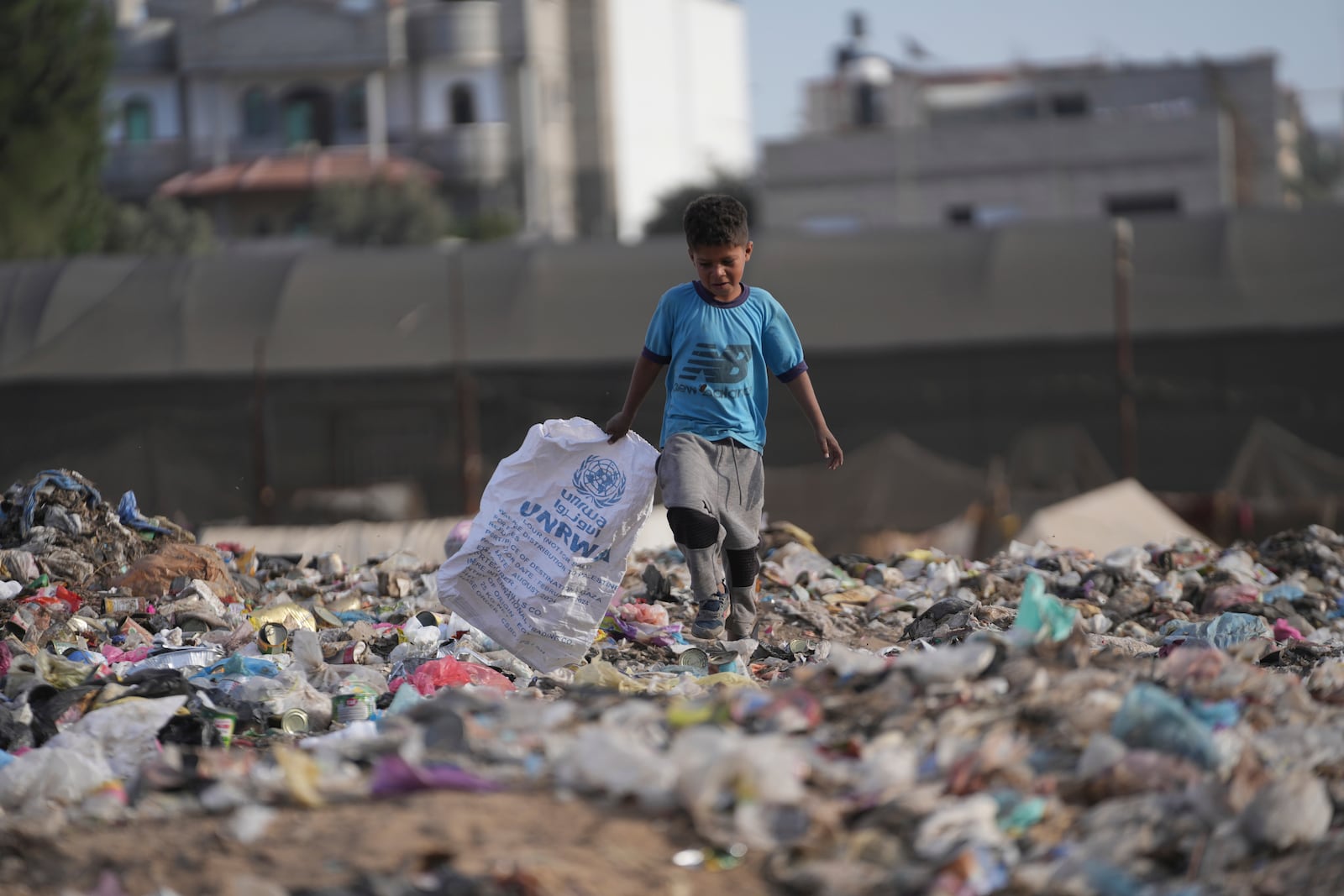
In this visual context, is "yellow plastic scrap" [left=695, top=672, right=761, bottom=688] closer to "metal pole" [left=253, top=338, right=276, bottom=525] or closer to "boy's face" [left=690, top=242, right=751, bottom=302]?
"boy's face" [left=690, top=242, right=751, bottom=302]

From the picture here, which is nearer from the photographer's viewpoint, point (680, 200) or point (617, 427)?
point (617, 427)

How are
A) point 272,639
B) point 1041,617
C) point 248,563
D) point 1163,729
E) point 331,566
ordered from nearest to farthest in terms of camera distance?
1. point 1163,729
2. point 1041,617
3. point 272,639
4. point 248,563
5. point 331,566

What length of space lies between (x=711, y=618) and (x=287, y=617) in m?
1.58

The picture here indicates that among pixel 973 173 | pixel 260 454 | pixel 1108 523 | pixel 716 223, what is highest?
pixel 973 173

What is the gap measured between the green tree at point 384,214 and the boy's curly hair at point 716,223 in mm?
37419

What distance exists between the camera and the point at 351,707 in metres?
4.20

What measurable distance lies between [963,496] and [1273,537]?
16.6 ft

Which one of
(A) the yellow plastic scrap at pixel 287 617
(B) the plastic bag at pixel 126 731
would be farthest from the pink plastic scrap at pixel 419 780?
(A) the yellow plastic scrap at pixel 287 617

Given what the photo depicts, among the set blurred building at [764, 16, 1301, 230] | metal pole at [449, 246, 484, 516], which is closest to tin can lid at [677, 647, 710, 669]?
metal pole at [449, 246, 484, 516]

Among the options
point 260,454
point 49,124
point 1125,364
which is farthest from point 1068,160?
point 260,454

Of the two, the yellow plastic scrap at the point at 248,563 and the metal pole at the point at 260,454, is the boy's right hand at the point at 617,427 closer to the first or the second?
the yellow plastic scrap at the point at 248,563

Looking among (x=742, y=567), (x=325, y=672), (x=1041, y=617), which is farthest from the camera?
(x=742, y=567)

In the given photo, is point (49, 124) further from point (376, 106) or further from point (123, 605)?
point (123, 605)

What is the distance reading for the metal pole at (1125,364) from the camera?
13.3m
